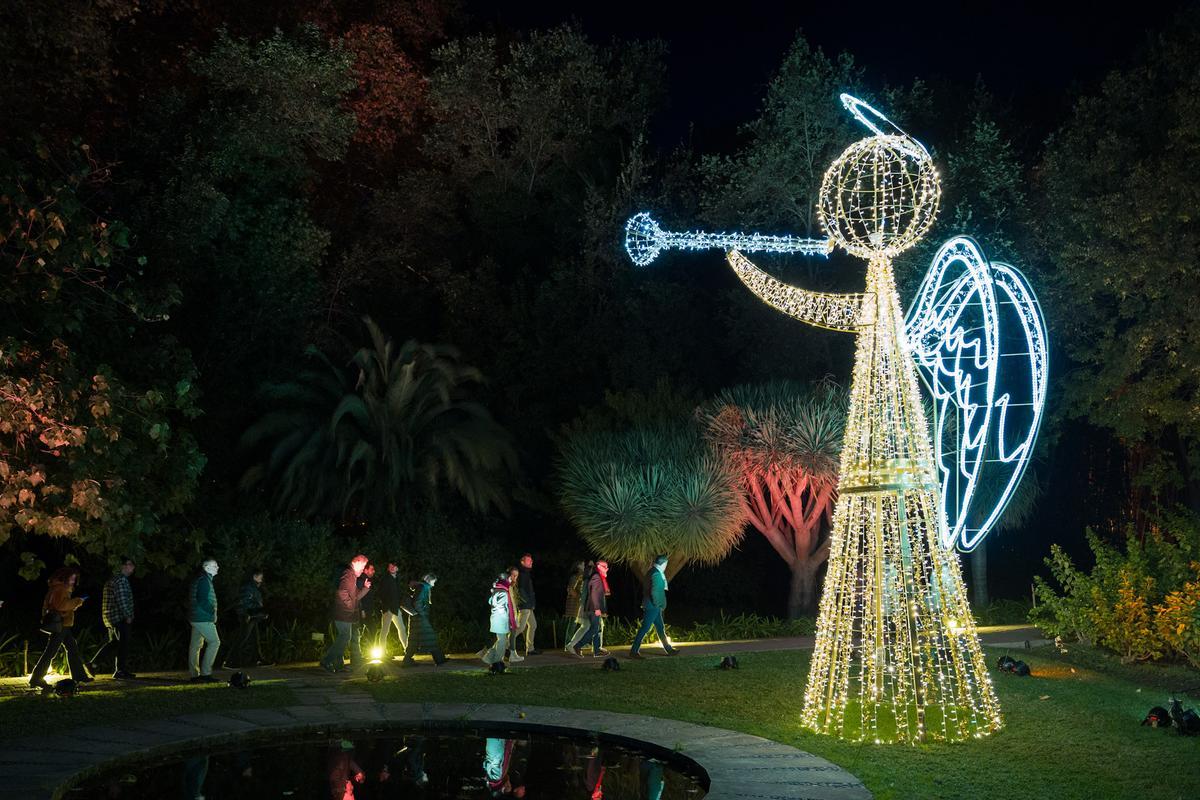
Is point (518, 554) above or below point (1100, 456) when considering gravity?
below

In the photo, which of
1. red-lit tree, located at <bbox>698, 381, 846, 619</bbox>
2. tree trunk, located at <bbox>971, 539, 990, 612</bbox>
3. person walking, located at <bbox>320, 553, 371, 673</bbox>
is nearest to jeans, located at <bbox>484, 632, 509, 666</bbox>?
person walking, located at <bbox>320, 553, 371, 673</bbox>

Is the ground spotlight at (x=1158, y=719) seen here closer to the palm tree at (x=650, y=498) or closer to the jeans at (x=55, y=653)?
the jeans at (x=55, y=653)

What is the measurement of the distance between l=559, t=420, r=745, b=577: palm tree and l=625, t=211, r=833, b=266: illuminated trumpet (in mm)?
4960

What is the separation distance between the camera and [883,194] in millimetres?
11750

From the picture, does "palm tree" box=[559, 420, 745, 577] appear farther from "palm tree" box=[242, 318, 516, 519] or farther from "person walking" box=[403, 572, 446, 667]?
"person walking" box=[403, 572, 446, 667]

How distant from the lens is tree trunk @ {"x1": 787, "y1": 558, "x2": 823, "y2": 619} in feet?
83.9

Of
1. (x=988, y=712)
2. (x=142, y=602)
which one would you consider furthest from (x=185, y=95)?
(x=988, y=712)

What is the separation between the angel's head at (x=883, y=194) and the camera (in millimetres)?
11508

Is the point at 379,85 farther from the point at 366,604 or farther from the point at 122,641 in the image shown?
the point at 122,641

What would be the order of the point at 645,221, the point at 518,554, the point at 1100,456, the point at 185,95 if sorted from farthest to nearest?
the point at 1100,456, the point at 518,554, the point at 185,95, the point at 645,221

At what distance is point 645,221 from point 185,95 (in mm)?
10783

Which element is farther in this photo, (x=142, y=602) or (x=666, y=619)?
(x=666, y=619)

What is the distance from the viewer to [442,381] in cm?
2544

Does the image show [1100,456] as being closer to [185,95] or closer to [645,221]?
[645,221]
